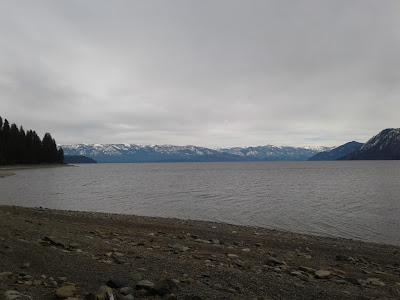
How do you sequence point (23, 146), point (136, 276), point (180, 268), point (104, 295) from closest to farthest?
point (104, 295) < point (136, 276) < point (180, 268) < point (23, 146)

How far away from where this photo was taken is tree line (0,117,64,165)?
140000 mm

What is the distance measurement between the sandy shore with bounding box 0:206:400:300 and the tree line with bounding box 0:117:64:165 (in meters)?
135

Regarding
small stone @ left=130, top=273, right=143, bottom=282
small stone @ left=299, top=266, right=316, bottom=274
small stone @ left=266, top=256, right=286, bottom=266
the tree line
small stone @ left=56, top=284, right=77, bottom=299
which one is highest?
the tree line

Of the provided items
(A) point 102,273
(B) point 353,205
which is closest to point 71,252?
(A) point 102,273

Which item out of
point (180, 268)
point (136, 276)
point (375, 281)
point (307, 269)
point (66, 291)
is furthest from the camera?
point (307, 269)

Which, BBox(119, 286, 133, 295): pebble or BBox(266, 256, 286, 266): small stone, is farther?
BBox(266, 256, 286, 266): small stone

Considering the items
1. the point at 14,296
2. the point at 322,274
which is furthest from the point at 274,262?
the point at 14,296

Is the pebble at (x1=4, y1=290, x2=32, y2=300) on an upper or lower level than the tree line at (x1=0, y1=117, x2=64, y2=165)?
lower

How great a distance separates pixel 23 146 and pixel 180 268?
15101 cm

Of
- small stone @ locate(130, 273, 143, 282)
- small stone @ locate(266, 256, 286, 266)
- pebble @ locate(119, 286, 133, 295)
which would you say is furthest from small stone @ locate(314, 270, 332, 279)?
pebble @ locate(119, 286, 133, 295)

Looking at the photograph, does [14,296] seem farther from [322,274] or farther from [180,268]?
[322,274]

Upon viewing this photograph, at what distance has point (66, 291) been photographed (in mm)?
9234

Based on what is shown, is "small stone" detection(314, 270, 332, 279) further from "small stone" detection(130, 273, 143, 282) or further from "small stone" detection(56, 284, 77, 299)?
"small stone" detection(56, 284, 77, 299)

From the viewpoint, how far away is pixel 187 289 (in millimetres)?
10586
